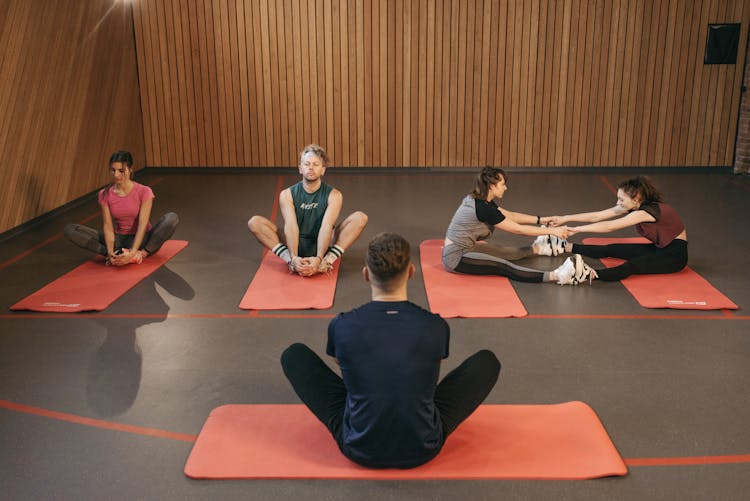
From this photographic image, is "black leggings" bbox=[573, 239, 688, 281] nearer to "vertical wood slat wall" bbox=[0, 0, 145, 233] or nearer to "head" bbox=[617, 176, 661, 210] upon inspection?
"head" bbox=[617, 176, 661, 210]

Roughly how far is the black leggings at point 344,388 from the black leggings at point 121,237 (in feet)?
9.36

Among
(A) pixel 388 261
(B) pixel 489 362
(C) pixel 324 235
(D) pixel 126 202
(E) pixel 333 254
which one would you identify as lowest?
(E) pixel 333 254

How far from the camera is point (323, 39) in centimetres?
897

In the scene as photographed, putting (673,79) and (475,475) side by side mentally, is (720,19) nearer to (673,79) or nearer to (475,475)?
(673,79)

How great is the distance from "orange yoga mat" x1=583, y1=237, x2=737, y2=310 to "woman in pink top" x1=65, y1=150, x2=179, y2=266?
3297mm

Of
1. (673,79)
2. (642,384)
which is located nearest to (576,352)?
(642,384)

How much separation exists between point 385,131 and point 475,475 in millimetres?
6806

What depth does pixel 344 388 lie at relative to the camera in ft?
10.0

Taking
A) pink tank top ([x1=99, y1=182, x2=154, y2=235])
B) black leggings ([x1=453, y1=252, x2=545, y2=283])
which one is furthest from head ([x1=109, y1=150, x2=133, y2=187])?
black leggings ([x1=453, y1=252, x2=545, y2=283])

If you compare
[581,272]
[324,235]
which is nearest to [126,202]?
[324,235]

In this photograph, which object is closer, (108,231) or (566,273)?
(566,273)

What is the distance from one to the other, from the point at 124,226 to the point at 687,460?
4.15m

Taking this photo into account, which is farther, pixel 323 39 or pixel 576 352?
pixel 323 39

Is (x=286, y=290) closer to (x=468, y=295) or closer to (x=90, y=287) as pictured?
(x=468, y=295)
